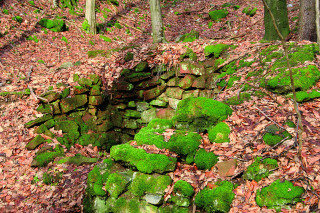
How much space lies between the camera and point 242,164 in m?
3.08

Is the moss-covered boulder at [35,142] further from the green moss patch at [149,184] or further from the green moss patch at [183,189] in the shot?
the green moss patch at [183,189]

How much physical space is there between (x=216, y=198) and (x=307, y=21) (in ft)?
19.6

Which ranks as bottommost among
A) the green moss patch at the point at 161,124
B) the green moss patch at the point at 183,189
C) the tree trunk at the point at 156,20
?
the green moss patch at the point at 183,189

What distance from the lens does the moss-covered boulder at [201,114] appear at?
396cm

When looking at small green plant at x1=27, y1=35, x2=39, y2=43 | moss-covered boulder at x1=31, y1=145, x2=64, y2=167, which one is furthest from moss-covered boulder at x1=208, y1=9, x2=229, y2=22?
moss-covered boulder at x1=31, y1=145, x2=64, y2=167

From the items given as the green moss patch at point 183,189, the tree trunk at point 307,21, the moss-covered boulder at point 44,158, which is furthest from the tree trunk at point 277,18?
the moss-covered boulder at point 44,158

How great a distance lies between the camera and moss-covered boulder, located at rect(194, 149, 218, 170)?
3.25 meters

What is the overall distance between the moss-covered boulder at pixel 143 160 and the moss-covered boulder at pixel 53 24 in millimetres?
8289

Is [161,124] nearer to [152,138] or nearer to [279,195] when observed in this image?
[152,138]

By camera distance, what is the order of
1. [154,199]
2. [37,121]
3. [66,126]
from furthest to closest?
1. [66,126]
2. [37,121]
3. [154,199]

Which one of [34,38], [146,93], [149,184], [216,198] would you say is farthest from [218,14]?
[216,198]

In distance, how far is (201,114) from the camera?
156 inches

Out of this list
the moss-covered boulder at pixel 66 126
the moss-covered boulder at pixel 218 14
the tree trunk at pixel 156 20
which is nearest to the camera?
the moss-covered boulder at pixel 66 126

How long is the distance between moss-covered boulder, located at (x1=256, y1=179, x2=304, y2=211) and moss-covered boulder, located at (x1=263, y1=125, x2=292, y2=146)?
0.69 m
